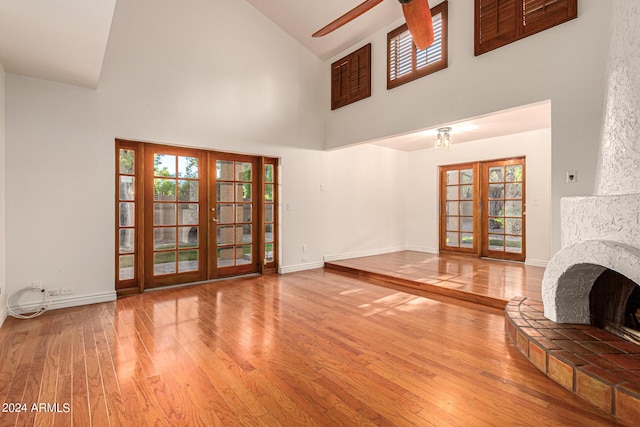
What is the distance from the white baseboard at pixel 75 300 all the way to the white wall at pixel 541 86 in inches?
169

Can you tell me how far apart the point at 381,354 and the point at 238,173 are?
12.1 ft

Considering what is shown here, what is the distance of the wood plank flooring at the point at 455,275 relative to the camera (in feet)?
12.5

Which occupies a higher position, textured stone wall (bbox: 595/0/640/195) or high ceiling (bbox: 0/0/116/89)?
high ceiling (bbox: 0/0/116/89)

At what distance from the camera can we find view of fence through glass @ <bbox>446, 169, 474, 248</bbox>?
6605mm

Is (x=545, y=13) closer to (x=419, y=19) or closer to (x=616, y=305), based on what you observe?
(x=419, y=19)

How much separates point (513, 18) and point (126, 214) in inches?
201

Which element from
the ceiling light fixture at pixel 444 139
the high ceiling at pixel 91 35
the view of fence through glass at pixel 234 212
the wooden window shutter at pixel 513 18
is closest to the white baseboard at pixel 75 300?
the view of fence through glass at pixel 234 212

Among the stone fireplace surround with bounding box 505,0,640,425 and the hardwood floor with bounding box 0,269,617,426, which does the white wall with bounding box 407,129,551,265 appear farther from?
the stone fireplace surround with bounding box 505,0,640,425

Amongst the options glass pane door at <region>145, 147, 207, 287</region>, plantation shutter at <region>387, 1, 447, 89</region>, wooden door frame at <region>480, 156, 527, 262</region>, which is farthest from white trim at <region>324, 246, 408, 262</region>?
plantation shutter at <region>387, 1, 447, 89</region>

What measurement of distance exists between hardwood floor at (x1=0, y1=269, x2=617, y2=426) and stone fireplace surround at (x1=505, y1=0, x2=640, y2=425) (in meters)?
0.14

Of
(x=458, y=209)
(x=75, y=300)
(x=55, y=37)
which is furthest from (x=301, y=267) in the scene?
(x=55, y=37)

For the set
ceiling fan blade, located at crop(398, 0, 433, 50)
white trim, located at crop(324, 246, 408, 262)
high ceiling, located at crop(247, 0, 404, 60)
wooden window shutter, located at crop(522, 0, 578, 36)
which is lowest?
white trim, located at crop(324, 246, 408, 262)

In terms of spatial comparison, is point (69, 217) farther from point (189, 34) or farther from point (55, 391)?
point (189, 34)

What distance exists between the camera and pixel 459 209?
6773 millimetres
